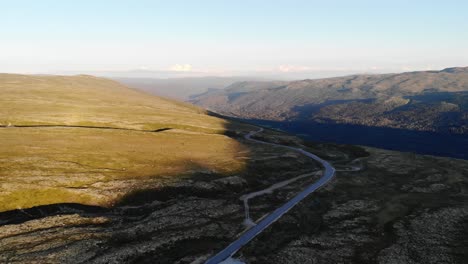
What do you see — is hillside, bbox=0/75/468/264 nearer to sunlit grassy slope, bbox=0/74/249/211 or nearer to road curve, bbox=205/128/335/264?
sunlit grassy slope, bbox=0/74/249/211

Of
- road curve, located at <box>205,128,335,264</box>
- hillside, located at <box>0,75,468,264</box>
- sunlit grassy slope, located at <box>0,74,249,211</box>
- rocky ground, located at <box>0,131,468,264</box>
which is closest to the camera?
road curve, located at <box>205,128,335,264</box>

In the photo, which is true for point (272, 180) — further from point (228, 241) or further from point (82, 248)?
point (82, 248)

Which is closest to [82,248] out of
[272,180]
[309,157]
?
[272,180]

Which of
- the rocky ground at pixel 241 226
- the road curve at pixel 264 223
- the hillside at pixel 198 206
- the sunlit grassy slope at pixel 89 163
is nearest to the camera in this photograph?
the road curve at pixel 264 223

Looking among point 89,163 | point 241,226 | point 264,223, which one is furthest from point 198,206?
point 89,163

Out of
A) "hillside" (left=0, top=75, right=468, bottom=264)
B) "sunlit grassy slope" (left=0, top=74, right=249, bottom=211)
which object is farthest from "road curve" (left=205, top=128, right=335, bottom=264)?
"sunlit grassy slope" (left=0, top=74, right=249, bottom=211)

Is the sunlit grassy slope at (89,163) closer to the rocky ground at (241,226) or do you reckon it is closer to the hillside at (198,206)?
the hillside at (198,206)

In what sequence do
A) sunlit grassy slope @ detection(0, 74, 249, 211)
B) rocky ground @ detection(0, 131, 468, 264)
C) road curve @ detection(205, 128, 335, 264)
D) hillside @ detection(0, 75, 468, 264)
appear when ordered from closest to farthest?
road curve @ detection(205, 128, 335, 264)
rocky ground @ detection(0, 131, 468, 264)
hillside @ detection(0, 75, 468, 264)
sunlit grassy slope @ detection(0, 74, 249, 211)

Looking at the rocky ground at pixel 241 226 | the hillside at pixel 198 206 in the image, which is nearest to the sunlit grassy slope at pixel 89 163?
the hillside at pixel 198 206

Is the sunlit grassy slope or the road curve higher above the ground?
the sunlit grassy slope
